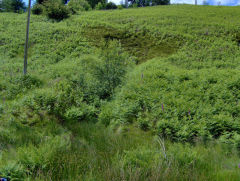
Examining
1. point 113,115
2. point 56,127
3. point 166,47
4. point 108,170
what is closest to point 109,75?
point 113,115

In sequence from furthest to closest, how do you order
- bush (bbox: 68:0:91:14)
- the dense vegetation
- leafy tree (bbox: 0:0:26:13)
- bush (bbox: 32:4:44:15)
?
leafy tree (bbox: 0:0:26:13) < bush (bbox: 68:0:91:14) < bush (bbox: 32:4:44:15) < the dense vegetation

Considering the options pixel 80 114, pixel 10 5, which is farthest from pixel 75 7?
pixel 80 114

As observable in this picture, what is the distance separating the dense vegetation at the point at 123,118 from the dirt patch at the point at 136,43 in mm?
206

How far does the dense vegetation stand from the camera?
10.2 ft

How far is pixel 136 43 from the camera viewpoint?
15930 mm

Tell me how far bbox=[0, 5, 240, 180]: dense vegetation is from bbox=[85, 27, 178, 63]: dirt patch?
21cm

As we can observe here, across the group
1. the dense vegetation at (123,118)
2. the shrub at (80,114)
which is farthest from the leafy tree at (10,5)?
the shrub at (80,114)

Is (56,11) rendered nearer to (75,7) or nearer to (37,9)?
(37,9)

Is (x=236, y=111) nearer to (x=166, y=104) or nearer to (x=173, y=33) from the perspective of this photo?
(x=166, y=104)

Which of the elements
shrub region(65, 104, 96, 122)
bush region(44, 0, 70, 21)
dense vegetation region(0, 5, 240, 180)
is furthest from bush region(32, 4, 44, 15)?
shrub region(65, 104, 96, 122)

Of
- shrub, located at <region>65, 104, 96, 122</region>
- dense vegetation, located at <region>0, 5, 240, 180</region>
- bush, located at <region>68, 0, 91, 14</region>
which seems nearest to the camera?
dense vegetation, located at <region>0, 5, 240, 180</region>

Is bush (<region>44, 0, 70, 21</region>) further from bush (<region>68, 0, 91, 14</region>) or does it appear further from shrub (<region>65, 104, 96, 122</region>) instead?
shrub (<region>65, 104, 96, 122</region>)

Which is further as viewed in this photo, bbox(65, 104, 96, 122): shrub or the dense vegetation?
bbox(65, 104, 96, 122): shrub

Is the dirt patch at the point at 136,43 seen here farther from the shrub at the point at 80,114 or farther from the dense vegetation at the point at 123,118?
the shrub at the point at 80,114
